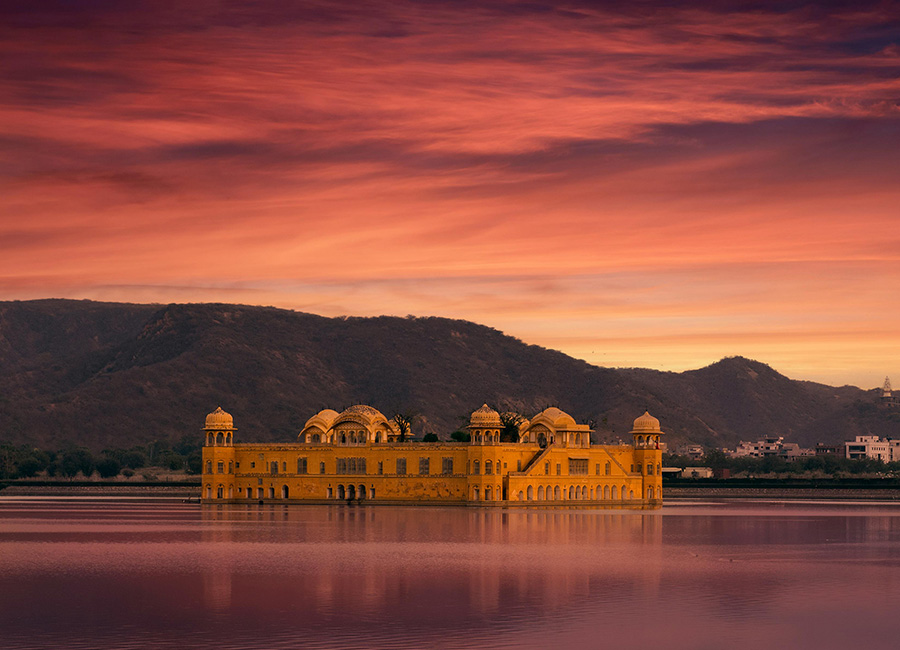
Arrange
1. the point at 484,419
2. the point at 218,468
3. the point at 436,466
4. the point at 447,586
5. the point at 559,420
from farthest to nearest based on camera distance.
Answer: the point at 218,468 → the point at 559,420 → the point at 436,466 → the point at 484,419 → the point at 447,586

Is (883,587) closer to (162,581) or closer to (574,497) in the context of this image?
(162,581)

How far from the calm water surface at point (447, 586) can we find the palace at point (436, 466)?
34.6m

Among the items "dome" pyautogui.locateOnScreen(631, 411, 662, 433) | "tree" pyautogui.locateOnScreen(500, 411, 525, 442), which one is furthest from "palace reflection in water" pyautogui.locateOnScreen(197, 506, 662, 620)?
"dome" pyautogui.locateOnScreen(631, 411, 662, 433)

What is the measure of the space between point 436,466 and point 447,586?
8428 cm

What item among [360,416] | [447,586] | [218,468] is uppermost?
[360,416]

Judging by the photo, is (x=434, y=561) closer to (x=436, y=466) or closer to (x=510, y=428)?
(x=436, y=466)

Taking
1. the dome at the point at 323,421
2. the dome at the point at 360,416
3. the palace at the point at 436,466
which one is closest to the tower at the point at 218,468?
the palace at the point at 436,466

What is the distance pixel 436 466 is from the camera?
13788 cm

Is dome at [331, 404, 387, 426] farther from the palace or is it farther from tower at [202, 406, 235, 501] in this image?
tower at [202, 406, 235, 501]

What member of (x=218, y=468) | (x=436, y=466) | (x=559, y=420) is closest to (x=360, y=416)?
(x=436, y=466)

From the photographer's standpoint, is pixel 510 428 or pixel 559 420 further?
pixel 510 428

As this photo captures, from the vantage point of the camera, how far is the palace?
134500mm

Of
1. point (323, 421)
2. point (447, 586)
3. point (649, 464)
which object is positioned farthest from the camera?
point (323, 421)

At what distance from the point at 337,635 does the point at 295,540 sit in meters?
41.5
